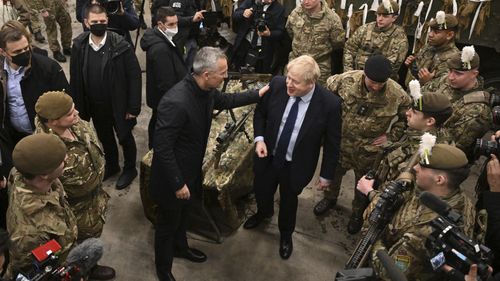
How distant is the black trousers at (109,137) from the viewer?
4.23 m

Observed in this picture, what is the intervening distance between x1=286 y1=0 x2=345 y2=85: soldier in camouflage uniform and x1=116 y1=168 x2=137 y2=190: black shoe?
2.34 metres

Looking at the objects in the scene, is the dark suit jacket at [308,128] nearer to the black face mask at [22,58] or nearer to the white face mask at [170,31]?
the white face mask at [170,31]

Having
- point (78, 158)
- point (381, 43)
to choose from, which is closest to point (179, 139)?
point (78, 158)

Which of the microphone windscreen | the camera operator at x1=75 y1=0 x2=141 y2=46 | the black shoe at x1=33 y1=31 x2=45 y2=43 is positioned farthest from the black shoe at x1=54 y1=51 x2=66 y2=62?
the microphone windscreen

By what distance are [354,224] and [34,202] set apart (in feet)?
9.47

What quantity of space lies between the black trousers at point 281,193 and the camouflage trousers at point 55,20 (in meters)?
4.37

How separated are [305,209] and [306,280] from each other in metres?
0.89

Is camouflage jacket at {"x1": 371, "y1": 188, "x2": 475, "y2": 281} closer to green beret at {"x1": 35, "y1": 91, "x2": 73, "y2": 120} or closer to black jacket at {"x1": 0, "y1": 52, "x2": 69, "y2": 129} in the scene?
green beret at {"x1": 35, "y1": 91, "x2": 73, "y2": 120}

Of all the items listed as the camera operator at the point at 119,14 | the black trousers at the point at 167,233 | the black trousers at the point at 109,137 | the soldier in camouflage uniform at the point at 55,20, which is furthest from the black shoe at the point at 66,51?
the black trousers at the point at 167,233

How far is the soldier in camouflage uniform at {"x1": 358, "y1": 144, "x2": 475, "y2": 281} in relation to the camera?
2396 mm

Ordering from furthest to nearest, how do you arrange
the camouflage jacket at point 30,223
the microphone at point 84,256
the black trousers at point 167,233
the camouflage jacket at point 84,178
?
the black trousers at point 167,233, the camouflage jacket at point 84,178, the camouflage jacket at point 30,223, the microphone at point 84,256

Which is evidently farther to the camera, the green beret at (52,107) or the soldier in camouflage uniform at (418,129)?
the soldier in camouflage uniform at (418,129)

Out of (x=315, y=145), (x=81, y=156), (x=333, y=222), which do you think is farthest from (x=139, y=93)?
(x=333, y=222)

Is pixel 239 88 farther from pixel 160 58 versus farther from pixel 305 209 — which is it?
pixel 305 209
